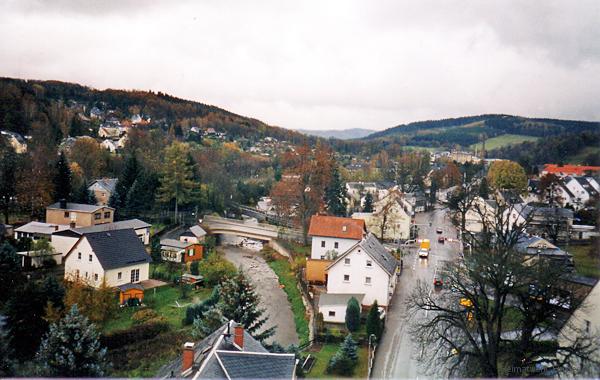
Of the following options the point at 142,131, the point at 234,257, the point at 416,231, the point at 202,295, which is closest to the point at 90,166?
the point at 142,131

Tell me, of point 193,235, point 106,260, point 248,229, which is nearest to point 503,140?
point 248,229

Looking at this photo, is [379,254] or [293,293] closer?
[379,254]

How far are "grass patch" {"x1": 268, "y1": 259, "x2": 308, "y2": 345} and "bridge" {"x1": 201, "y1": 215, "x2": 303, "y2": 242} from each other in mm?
699

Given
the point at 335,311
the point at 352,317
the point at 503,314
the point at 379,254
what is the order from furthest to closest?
the point at 379,254
the point at 335,311
the point at 352,317
the point at 503,314

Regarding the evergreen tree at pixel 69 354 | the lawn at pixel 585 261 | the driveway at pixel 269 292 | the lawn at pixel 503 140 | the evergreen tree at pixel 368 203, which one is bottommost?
the driveway at pixel 269 292

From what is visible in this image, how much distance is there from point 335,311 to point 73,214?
5.20 metres

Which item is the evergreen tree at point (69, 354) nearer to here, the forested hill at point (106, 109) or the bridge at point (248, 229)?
the forested hill at point (106, 109)

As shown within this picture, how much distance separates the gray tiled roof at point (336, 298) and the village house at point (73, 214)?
456 cm

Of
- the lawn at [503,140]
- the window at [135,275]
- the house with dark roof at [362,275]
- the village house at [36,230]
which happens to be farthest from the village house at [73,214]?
the lawn at [503,140]

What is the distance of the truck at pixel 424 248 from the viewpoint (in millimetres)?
9430

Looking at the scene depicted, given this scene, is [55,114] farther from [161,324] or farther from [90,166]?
[161,324]

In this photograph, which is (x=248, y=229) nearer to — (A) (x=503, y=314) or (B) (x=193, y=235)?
(B) (x=193, y=235)

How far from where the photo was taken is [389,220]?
987 centimetres

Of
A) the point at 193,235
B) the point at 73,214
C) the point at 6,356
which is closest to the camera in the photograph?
the point at 6,356
